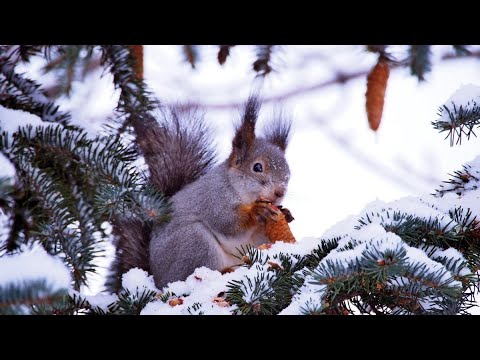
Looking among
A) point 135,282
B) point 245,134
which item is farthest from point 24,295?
point 245,134

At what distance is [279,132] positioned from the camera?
2.21 meters

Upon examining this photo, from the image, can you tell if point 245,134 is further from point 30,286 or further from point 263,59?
point 30,286

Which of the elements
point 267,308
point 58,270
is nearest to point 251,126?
point 267,308

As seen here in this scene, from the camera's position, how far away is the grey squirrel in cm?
180

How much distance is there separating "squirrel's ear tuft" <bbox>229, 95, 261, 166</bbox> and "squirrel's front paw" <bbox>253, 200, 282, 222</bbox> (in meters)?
0.25

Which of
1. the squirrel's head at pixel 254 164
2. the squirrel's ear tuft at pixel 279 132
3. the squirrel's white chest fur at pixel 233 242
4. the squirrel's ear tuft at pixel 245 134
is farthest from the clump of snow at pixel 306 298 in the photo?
the squirrel's ear tuft at pixel 279 132

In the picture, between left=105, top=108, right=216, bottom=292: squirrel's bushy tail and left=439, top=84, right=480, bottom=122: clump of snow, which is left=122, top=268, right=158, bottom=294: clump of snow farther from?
left=439, top=84, right=480, bottom=122: clump of snow

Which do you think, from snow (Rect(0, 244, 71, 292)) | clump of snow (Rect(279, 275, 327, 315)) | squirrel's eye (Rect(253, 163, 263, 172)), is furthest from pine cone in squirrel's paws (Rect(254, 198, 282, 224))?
snow (Rect(0, 244, 71, 292))

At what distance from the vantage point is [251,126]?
208 cm

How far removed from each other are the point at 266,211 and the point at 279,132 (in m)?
0.49

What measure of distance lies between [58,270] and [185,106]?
1.32 m

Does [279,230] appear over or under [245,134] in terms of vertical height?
under

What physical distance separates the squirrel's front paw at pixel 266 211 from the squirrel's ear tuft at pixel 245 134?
246mm
